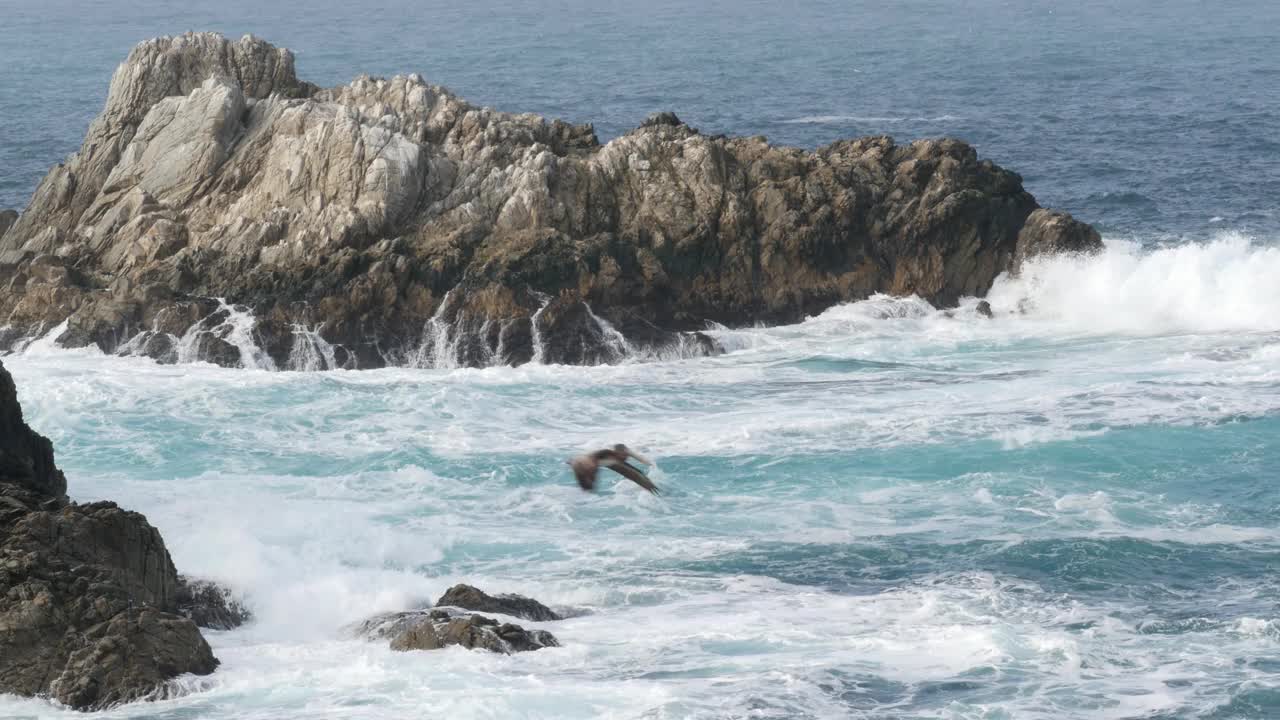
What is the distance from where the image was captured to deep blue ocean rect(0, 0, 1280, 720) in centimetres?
2416

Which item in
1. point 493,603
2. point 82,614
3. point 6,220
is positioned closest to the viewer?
point 82,614

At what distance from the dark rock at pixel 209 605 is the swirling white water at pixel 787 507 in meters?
0.53

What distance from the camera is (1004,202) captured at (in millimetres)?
44625

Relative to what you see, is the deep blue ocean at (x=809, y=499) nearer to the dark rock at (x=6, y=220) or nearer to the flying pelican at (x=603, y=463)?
the flying pelican at (x=603, y=463)

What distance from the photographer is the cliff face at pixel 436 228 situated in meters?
40.3

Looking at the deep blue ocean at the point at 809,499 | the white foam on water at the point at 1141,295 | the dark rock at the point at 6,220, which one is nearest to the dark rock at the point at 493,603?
the deep blue ocean at the point at 809,499

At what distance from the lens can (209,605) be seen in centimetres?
2675

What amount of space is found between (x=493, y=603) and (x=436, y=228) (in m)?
16.6

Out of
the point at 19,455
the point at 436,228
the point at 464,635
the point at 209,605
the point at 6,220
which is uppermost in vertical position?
the point at 436,228

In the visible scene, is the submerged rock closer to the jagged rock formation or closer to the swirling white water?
the swirling white water

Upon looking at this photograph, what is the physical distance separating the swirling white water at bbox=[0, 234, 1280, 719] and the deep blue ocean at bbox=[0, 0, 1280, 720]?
0.08m

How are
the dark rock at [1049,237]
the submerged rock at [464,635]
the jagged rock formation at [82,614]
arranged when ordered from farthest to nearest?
the dark rock at [1049,237]
the submerged rock at [464,635]
the jagged rock formation at [82,614]

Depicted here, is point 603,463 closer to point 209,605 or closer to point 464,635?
point 464,635

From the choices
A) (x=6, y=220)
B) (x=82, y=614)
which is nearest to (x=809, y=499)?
(x=82, y=614)
